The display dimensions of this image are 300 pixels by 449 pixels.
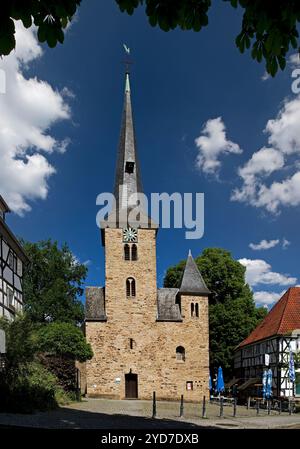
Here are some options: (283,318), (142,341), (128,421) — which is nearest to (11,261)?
(142,341)

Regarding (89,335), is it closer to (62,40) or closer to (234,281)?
(234,281)

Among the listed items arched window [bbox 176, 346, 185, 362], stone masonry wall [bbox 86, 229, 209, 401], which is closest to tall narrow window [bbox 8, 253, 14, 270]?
stone masonry wall [bbox 86, 229, 209, 401]

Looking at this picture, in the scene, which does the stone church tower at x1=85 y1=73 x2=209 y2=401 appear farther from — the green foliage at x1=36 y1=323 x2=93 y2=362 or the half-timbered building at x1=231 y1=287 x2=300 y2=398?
the half-timbered building at x1=231 y1=287 x2=300 y2=398

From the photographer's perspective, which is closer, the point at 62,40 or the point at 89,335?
the point at 62,40

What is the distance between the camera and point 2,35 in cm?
373

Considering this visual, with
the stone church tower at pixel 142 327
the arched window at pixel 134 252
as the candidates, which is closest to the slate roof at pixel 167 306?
the stone church tower at pixel 142 327

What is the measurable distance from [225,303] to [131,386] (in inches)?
554

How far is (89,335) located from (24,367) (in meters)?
13.4

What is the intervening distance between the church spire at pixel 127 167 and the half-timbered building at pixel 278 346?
43.8 ft

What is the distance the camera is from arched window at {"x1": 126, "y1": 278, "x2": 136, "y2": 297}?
34.7 m

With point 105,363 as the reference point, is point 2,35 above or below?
above

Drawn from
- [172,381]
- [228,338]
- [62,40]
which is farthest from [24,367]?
[228,338]

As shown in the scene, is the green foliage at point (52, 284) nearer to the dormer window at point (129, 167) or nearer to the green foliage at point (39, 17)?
the dormer window at point (129, 167)
